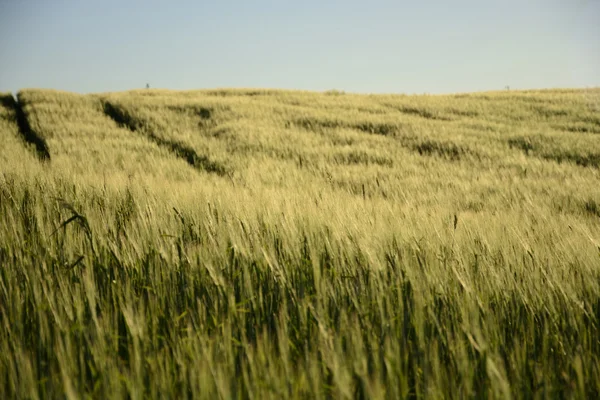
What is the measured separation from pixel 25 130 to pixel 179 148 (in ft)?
21.1

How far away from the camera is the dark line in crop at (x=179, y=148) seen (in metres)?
7.97

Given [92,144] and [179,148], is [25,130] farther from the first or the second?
[179,148]

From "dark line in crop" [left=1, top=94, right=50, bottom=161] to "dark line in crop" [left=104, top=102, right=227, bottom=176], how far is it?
2.35 m

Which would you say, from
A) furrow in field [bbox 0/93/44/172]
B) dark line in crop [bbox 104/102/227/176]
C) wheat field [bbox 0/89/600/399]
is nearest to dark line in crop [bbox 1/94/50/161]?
furrow in field [bbox 0/93/44/172]

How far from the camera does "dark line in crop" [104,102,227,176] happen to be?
7969mm

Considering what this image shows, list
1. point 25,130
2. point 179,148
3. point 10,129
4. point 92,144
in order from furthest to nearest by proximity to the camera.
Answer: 1. point 25,130
2. point 10,129
3. point 179,148
4. point 92,144

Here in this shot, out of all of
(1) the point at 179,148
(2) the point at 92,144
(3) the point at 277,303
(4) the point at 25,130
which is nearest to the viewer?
(3) the point at 277,303

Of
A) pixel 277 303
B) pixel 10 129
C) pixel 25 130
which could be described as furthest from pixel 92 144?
pixel 277 303

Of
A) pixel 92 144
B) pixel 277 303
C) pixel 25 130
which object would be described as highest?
pixel 25 130

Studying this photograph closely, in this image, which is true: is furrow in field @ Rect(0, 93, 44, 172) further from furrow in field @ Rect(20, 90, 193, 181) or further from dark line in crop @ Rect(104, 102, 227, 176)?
dark line in crop @ Rect(104, 102, 227, 176)

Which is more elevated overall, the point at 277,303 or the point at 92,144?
the point at 92,144

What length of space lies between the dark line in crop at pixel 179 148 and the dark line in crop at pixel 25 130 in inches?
92.7

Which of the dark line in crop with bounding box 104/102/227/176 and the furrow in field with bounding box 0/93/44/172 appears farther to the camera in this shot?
the furrow in field with bounding box 0/93/44/172

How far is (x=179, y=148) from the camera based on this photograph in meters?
9.80
